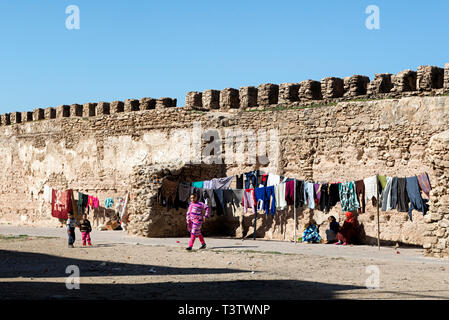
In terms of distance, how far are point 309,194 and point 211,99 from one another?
5.93 metres

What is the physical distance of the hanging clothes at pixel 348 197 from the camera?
15.8m

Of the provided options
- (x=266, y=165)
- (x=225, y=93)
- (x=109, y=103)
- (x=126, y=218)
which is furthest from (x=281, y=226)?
(x=109, y=103)

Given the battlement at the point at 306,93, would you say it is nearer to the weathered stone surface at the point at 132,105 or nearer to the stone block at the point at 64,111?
the weathered stone surface at the point at 132,105

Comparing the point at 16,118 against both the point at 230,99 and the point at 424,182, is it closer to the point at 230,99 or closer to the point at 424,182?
the point at 230,99

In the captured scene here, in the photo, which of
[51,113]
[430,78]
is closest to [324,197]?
[430,78]

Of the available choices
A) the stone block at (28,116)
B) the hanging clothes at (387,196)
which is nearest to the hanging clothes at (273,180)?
the hanging clothes at (387,196)

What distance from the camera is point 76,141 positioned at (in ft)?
80.9

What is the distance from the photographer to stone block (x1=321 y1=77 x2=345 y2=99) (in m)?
18.3

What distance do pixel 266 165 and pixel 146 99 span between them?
6.03 metres

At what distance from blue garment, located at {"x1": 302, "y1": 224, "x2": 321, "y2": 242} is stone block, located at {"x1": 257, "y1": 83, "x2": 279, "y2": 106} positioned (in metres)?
4.34

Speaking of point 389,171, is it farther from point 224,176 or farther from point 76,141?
point 76,141

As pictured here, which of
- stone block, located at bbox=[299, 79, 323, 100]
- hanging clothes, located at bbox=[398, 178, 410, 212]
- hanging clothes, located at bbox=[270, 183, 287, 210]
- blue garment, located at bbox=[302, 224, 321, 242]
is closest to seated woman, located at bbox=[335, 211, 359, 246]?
blue garment, located at bbox=[302, 224, 321, 242]

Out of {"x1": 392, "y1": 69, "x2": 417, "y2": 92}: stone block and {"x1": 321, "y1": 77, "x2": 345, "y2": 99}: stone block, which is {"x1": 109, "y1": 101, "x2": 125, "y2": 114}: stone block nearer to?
{"x1": 321, "y1": 77, "x2": 345, "y2": 99}: stone block

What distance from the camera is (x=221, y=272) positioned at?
10.4m
